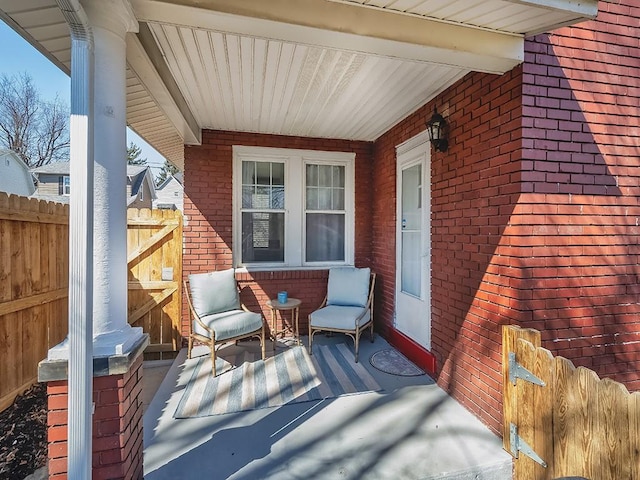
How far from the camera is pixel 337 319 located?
3791 millimetres

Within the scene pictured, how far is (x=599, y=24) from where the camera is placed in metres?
2.35

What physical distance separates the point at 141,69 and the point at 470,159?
104 inches

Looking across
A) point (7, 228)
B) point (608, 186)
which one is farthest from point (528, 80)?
point (7, 228)

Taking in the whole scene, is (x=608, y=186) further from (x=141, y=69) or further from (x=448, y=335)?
(x=141, y=69)

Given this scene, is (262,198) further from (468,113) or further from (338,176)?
(468,113)

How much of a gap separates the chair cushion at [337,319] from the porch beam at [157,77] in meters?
2.68

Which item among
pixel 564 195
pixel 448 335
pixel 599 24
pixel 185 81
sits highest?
pixel 599 24

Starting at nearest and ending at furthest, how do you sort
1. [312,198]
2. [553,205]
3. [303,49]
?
[553,205], [303,49], [312,198]

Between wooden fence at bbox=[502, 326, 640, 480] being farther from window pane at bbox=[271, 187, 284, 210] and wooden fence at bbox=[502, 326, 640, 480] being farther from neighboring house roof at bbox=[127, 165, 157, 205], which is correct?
neighboring house roof at bbox=[127, 165, 157, 205]

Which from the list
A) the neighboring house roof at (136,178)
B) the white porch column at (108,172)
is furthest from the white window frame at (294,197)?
the neighboring house roof at (136,178)

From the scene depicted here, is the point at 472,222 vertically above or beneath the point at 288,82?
beneath

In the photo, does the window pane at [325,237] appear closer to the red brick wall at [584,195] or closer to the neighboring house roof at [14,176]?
the red brick wall at [584,195]

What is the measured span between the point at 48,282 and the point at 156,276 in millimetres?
1045

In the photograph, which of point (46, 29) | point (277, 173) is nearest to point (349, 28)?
point (46, 29)
